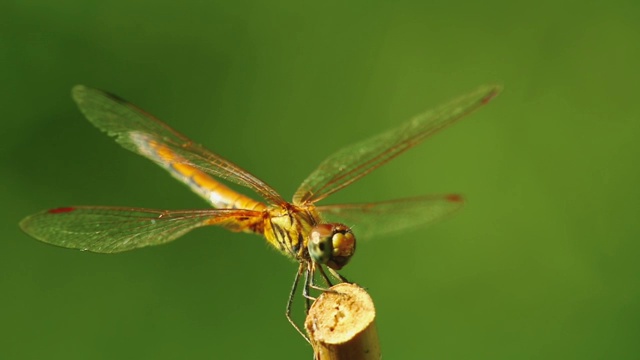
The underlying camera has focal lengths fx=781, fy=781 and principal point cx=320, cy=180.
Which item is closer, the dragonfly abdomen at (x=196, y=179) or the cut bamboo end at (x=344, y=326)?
the cut bamboo end at (x=344, y=326)

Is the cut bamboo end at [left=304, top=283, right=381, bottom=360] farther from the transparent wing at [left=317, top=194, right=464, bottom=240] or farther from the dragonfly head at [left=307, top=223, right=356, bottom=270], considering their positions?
the transparent wing at [left=317, top=194, right=464, bottom=240]

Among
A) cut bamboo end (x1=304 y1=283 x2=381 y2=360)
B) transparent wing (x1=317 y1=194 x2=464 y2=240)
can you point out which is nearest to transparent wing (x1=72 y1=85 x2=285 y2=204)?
transparent wing (x1=317 y1=194 x2=464 y2=240)

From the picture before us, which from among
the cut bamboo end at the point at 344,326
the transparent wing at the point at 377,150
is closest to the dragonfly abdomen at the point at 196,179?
the transparent wing at the point at 377,150

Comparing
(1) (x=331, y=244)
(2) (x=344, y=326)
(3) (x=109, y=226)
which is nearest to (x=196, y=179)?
(3) (x=109, y=226)

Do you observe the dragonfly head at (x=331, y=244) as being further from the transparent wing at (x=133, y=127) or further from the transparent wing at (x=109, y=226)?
the transparent wing at (x=133, y=127)

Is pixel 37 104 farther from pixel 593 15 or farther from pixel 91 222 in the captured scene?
pixel 593 15

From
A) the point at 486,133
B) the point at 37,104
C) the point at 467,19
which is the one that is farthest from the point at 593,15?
the point at 37,104
